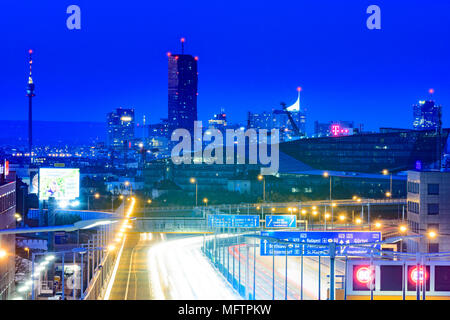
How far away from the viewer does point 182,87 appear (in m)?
118

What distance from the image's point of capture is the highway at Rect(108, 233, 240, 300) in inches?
470

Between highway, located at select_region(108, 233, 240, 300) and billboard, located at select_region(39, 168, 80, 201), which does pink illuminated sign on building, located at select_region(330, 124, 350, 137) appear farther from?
highway, located at select_region(108, 233, 240, 300)

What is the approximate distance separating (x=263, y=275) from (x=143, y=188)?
94.1 feet

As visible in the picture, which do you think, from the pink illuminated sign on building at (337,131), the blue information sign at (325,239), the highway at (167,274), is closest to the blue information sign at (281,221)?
the highway at (167,274)

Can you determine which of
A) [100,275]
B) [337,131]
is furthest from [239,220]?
[337,131]

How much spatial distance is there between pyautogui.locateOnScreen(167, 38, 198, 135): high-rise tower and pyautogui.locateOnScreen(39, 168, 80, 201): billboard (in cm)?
8858

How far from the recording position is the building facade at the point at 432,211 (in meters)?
16.2

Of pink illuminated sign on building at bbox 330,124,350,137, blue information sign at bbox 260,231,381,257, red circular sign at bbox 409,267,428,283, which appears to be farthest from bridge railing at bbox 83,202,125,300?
pink illuminated sign on building at bbox 330,124,350,137

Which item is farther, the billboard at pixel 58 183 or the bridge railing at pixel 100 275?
the billboard at pixel 58 183

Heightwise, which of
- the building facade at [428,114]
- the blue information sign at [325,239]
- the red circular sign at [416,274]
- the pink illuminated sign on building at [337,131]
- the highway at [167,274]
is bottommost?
the highway at [167,274]

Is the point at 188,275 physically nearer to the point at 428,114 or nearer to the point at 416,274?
the point at 416,274

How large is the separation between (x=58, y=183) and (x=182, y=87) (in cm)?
9477

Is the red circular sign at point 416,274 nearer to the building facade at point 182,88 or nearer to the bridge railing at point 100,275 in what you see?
the bridge railing at point 100,275
